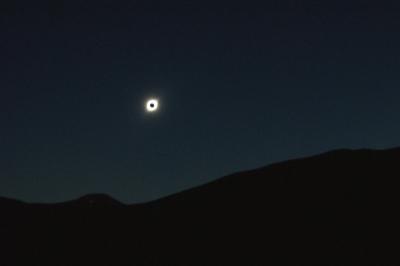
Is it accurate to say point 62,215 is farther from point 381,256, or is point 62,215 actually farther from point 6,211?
point 381,256

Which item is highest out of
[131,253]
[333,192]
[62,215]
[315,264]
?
[62,215]

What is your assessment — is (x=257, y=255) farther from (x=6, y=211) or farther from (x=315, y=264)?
(x=6, y=211)

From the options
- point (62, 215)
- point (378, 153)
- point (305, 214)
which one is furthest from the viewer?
point (62, 215)

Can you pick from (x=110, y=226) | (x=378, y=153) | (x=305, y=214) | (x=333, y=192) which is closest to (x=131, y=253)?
(x=110, y=226)

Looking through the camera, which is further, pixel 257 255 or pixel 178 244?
pixel 178 244

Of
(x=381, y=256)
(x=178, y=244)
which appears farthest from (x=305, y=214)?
(x=178, y=244)

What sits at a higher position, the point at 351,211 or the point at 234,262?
the point at 351,211

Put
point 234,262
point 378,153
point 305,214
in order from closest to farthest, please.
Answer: point 234,262
point 305,214
point 378,153
